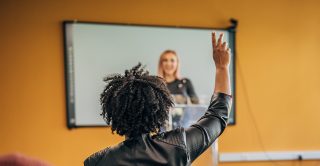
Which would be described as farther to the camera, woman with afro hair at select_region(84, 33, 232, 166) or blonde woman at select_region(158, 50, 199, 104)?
blonde woman at select_region(158, 50, 199, 104)

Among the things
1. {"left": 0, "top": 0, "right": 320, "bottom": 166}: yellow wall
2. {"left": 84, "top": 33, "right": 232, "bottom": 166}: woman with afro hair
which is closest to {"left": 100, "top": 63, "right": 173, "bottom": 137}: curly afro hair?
{"left": 84, "top": 33, "right": 232, "bottom": 166}: woman with afro hair

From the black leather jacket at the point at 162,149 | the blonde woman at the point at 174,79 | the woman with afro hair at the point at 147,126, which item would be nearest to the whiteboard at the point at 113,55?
the blonde woman at the point at 174,79

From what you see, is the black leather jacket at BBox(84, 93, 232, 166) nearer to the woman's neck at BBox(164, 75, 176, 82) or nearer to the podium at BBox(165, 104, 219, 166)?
the podium at BBox(165, 104, 219, 166)

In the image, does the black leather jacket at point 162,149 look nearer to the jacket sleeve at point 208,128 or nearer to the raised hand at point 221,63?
the jacket sleeve at point 208,128

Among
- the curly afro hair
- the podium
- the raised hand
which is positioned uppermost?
the raised hand

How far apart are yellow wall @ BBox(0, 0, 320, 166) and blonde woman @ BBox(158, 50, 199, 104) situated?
28 cm

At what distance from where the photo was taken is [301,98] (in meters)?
2.86

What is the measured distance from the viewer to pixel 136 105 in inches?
40.1

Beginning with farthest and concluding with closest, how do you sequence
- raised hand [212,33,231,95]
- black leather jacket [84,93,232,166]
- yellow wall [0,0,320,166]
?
yellow wall [0,0,320,166] < raised hand [212,33,231,95] < black leather jacket [84,93,232,166]

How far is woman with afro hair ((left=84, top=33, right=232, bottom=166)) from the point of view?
3.19 ft

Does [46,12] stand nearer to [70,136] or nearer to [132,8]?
[132,8]

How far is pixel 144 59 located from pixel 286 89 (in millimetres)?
1257

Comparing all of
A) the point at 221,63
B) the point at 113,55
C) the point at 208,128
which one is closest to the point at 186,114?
the point at 113,55

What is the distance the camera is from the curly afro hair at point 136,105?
1022mm
